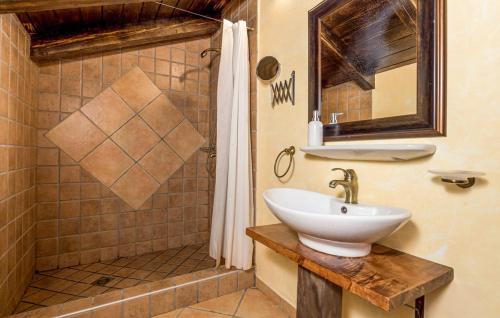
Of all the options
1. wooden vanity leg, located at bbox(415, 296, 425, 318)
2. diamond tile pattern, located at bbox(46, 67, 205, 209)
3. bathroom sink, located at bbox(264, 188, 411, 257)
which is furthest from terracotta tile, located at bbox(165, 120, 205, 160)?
wooden vanity leg, located at bbox(415, 296, 425, 318)

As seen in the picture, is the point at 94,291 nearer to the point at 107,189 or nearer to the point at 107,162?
the point at 107,189

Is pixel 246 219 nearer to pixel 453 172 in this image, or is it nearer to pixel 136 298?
pixel 136 298

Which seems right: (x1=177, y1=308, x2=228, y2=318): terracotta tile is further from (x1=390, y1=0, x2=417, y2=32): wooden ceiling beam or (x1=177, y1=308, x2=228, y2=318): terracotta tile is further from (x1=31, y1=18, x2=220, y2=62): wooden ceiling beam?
(x1=31, y1=18, x2=220, y2=62): wooden ceiling beam

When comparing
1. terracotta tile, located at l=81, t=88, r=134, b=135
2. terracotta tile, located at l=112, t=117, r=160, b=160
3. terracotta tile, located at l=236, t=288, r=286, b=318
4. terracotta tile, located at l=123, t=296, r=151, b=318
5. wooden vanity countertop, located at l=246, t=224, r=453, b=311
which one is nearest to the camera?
wooden vanity countertop, located at l=246, t=224, r=453, b=311

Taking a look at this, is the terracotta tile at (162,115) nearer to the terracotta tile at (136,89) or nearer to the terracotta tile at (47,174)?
the terracotta tile at (136,89)

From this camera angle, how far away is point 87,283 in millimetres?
1806

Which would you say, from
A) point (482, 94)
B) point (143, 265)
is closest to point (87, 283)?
point (143, 265)

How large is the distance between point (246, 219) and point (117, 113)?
57.7 inches

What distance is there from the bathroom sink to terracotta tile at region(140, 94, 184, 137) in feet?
5.52

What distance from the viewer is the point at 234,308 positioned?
1.58 metres

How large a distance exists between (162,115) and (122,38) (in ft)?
2.26

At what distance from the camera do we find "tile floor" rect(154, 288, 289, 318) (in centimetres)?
152

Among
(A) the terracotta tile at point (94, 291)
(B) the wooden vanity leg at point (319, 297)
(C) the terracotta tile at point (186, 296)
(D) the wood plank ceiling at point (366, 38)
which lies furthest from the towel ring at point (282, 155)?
(A) the terracotta tile at point (94, 291)

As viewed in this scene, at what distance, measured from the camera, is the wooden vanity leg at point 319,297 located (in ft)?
3.07
